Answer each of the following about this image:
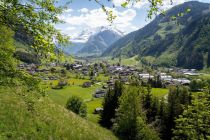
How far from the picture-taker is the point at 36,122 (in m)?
30.9

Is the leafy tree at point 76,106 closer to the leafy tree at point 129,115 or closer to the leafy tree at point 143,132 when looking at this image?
the leafy tree at point 129,115


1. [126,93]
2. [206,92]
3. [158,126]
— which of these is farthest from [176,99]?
[206,92]

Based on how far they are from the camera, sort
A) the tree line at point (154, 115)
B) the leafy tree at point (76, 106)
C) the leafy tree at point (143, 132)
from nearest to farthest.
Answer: the tree line at point (154, 115) → the leafy tree at point (143, 132) → the leafy tree at point (76, 106)

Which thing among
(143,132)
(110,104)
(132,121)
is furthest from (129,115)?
(110,104)

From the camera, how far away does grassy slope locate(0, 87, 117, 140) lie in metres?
27.3

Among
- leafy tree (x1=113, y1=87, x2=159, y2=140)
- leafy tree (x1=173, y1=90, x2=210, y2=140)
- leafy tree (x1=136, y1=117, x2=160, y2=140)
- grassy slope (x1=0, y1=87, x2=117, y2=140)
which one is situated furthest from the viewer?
leafy tree (x1=113, y1=87, x2=159, y2=140)

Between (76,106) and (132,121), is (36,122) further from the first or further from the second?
(76,106)

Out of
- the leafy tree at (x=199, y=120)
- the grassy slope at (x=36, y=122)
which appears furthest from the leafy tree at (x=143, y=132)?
the grassy slope at (x=36, y=122)

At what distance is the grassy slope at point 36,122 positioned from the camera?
89.6 ft

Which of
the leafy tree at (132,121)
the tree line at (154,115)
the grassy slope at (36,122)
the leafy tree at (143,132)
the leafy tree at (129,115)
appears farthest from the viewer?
the leafy tree at (129,115)

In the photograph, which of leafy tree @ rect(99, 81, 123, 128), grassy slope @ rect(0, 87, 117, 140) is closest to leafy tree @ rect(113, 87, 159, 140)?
leafy tree @ rect(99, 81, 123, 128)

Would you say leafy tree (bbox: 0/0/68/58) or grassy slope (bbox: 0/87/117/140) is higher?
leafy tree (bbox: 0/0/68/58)

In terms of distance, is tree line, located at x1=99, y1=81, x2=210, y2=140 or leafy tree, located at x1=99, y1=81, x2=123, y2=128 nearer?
tree line, located at x1=99, y1=81, x2=210, y2=140

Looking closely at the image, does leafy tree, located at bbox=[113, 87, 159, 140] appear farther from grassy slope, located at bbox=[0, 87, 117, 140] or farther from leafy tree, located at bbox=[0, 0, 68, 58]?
leafy tree, located at bbox=[0, 0, 68, 58]
